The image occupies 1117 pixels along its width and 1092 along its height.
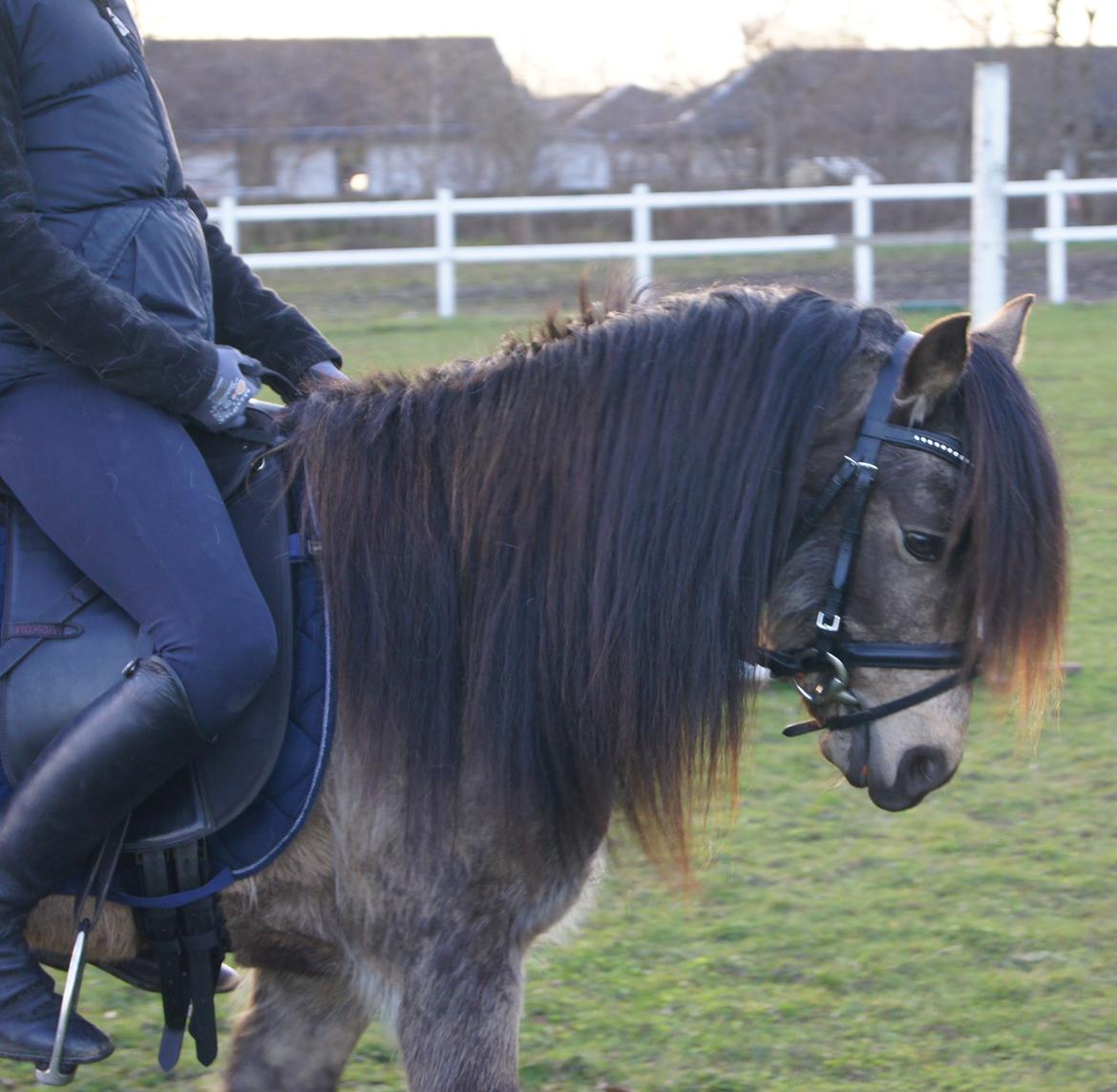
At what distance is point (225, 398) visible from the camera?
252 cm

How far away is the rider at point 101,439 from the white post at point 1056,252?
550 inches

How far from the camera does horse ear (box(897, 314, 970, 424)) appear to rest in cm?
233

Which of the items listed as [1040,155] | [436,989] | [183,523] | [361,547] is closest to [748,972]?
[436,989]

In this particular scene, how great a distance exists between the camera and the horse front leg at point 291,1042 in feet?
9.35

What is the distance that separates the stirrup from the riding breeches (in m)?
0.28

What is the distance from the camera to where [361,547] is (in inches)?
99.7

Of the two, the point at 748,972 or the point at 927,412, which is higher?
the point at 927,412

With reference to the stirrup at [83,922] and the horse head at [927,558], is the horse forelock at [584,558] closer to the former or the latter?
the horse head at [927,558]

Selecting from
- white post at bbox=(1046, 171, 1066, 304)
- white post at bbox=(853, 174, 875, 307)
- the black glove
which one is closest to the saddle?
the black glove

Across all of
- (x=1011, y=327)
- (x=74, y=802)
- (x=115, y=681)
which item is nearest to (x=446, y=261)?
(x=1011, y=327)

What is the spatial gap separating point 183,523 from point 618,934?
2.35 metres

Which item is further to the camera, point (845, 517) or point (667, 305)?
point (667, 305)

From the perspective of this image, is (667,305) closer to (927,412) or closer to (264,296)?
(927,412)

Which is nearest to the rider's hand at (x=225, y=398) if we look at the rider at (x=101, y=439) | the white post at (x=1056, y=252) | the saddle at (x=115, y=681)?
the rider at (x=101, y=439)
